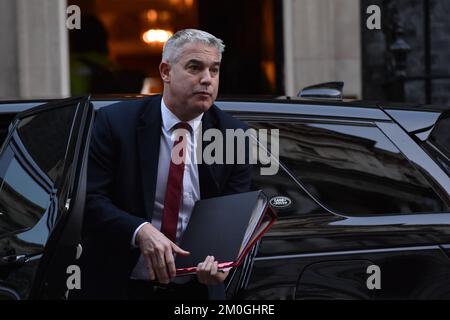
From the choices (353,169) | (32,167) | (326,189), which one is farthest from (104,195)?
(353,169)

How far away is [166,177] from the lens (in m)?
3.73

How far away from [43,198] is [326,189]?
55.9 inches

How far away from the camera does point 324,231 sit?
432 centimetres

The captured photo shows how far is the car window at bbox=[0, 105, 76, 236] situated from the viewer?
3564mm

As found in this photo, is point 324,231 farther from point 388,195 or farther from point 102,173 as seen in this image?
point 102,173

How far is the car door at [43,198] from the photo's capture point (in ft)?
10.7

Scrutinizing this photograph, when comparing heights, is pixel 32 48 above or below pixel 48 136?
above

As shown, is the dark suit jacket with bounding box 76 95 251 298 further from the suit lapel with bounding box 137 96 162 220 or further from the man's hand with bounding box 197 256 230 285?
the man's hand with bounding box 197 256 230 285

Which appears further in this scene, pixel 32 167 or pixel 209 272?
pixel 32 167

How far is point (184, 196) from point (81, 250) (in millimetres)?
434

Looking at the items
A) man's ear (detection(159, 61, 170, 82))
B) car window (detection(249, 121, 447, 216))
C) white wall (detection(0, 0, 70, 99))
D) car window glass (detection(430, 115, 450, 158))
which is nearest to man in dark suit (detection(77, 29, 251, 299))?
man's ear (detection(159, 61, 170, 82))

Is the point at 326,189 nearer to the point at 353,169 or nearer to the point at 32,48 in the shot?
the point at 353,169

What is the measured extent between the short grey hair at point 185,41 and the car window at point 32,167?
1.50 ft

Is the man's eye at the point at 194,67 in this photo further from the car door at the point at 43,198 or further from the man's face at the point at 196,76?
the car door at the point at 43,198
